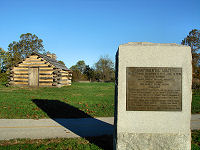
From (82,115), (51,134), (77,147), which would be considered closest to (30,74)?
(82,115)

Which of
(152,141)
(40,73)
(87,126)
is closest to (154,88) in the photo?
(152,141)

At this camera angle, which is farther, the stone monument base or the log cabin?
the log cabin

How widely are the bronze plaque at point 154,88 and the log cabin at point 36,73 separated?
16.8 metres

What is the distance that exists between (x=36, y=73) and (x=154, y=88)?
18743 millimetres

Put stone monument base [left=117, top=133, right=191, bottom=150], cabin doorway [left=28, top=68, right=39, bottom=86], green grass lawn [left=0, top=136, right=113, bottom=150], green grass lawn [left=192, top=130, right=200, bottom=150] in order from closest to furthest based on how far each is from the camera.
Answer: stone monument base [left=117, top=133, right=191, bottom=150] → green grass lawn [left=0, top=136, right=113, bottom=150] → green grass lawn [left=192, top=130, right=200, bottom=150] → cabin doorway [left=28, top=68, right=39, bottom=86]

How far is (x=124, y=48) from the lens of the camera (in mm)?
3936

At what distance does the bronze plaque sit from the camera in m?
3.97

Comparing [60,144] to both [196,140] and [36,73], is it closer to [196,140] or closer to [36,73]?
[196,140]

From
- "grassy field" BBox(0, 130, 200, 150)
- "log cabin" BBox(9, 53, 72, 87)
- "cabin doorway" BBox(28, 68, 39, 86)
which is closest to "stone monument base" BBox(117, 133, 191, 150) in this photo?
"grassy field" BBox(0, 130, 200, 150)

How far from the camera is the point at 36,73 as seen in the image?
20.3 metres

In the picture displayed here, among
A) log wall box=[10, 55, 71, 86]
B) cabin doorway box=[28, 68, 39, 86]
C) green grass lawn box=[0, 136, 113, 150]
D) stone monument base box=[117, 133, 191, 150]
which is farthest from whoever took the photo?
cabin doorway box=[28, 68, 39, 86]

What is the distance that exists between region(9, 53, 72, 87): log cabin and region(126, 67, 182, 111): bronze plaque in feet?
55.0

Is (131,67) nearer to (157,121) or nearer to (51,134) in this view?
(157,121)

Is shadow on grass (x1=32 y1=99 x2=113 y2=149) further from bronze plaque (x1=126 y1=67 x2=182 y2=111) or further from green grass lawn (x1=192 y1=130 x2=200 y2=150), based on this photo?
green grass lawn (x1=192 y1=130 x2=200 y2=150)
